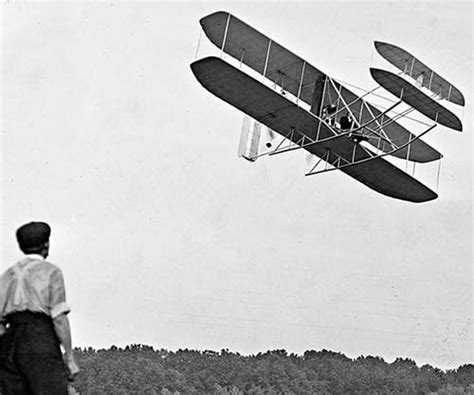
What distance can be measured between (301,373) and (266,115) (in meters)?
38.2

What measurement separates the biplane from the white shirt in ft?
31.9

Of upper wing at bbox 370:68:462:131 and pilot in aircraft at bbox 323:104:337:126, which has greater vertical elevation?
upper wing at bbox 370:68:462:131

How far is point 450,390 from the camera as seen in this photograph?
4859 cm

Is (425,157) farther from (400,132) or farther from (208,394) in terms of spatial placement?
(208,394)

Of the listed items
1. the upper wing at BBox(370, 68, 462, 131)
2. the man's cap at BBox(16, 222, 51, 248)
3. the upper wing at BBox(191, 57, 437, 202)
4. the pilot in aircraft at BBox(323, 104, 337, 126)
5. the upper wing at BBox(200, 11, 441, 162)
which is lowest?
the man's cap at BBox(16, 222, 51, 248)

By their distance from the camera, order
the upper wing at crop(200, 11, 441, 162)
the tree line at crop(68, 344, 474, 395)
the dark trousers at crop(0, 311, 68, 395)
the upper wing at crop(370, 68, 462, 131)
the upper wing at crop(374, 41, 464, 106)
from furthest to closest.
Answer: the tree line at crop(68, 344, 474, 395)
the upper wing at crop(374, 41, 464, 106)
the upper wing at crop(370, 68, 462, 131)
the upper wing at crop(200, 11, 441, 162)
the dark trousers at crop(0, 311, 68, 395)

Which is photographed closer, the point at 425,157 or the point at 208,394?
the point at 425,157

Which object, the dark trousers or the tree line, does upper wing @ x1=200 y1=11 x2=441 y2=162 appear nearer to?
the dark trousers

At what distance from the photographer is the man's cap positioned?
4.11 metres

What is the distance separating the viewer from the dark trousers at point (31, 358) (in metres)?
4.02

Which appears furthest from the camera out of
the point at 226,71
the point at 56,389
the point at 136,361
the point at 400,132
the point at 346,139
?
the point at 136,361

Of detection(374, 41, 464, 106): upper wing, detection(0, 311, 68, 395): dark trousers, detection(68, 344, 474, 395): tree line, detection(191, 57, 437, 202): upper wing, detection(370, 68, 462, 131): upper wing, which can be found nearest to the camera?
detection(0, 311, 68, 395): dark trousers

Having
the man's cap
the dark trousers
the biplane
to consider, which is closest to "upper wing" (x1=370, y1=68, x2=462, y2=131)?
the biplane

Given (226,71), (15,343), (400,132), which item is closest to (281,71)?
(226,71)
